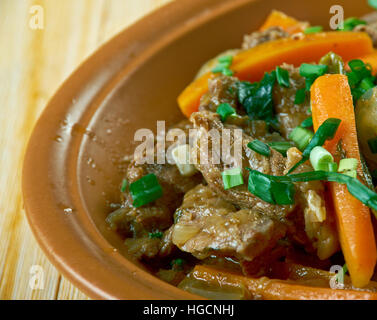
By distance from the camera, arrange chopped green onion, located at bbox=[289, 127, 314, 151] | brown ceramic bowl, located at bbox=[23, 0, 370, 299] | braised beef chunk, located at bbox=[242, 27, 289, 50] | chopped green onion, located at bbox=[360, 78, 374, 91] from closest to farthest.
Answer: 1. brown ceramic bowl, located at bbox=[23, 0, 370, 299]
2. chopped green onion, located at bbox=[289, 127, 314, 151]
3. chopped green onion, located at bbox=[360, 78, 374, 91]
4. braised beef chunk, located at bbox=[242, 27, 289, 50]

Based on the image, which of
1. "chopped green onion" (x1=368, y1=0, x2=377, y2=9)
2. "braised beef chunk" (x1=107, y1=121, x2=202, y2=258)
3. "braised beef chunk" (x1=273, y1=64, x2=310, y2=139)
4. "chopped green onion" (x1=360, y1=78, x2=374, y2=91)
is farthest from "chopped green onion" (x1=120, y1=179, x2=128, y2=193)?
"chopped green onion" (x1=368, y1=0, x2=377, y2=9)

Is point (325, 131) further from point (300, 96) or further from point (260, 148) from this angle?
point (300, 96)

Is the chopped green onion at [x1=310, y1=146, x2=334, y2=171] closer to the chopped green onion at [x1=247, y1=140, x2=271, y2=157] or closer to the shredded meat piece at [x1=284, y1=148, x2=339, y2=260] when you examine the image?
the shredded meat piece at [x1=284, y1=148, x2=339, y2=260]

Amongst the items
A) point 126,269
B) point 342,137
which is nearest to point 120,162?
point 126,269

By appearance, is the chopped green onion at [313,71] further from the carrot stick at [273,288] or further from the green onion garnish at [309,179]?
the carrot stick at [273,288]
